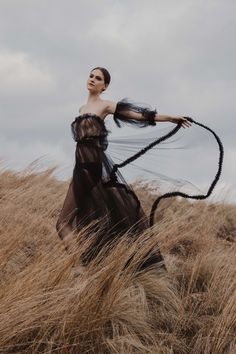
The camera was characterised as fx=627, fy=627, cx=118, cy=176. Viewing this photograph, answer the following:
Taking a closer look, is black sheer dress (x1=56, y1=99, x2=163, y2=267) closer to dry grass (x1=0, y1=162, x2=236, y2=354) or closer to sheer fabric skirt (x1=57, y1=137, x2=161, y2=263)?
sheer fabric skirt (x1=57, y1=137, x2=161, y2=263)

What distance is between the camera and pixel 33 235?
240 inches

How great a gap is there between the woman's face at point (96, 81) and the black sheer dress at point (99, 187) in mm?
264

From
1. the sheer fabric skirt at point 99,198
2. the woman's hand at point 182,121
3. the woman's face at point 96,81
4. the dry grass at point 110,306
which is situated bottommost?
the dry grass at point 110,306

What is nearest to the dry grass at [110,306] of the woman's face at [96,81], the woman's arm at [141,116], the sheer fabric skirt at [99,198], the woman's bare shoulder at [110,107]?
the sheer fabric skirt at [99,198]

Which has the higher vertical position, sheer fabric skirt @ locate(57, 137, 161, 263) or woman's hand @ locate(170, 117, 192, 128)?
woman's hand @ locate(170, 117, 192, 128)

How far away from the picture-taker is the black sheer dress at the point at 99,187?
4965mm

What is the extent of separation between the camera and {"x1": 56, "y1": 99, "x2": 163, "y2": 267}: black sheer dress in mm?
4965

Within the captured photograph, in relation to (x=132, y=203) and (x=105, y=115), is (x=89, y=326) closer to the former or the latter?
(x=132, y=203)

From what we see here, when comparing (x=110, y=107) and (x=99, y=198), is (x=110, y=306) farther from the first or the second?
(x=110, y=107)

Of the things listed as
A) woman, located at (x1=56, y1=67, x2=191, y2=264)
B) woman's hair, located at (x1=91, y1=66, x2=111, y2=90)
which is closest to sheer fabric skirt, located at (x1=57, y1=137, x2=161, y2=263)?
woman, located at (x1=56, y1=67, x2=191, y2=264)

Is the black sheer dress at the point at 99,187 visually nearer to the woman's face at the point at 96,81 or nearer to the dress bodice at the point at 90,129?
the dress bodice at the point at 90,129

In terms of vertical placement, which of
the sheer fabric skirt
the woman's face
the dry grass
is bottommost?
the dry grass

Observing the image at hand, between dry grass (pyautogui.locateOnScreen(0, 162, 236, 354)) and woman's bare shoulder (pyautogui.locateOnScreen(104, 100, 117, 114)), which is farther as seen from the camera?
woman's bare shoulder (pyautogui.locateOnScreen(104, 100, 117, 114))

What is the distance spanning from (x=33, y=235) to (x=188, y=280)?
1.80 m
